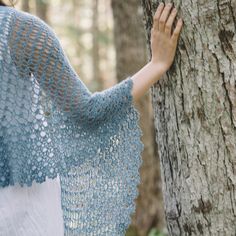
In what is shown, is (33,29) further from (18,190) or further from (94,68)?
(94,68)

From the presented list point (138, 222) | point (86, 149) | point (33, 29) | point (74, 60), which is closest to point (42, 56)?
point (33, 29)

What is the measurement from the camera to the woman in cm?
202

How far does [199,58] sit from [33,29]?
0.56 metres

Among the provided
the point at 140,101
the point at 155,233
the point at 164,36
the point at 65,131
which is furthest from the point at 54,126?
the point at 140,101

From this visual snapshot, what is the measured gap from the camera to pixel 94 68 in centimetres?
1823

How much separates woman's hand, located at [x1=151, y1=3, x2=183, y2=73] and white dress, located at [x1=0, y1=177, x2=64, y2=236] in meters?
0.57

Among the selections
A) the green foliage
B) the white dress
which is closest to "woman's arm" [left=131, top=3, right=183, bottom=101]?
the white dress

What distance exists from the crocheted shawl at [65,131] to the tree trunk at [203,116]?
190mm

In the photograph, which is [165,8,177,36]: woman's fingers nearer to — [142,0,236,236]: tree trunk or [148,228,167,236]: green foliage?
[142,0,236,236]: tree trunk

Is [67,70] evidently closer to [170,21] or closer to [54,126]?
[54,126]

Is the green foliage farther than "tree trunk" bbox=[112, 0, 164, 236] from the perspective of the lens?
No

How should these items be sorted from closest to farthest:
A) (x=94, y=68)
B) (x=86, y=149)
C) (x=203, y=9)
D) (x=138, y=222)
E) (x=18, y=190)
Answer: (x=203, y=9) < (x=18, y=190) < (x=86, y=149) < (x=138, y=222) < (x=94, y=68)

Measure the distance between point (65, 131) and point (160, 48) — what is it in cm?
45

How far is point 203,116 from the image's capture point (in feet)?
6.52
